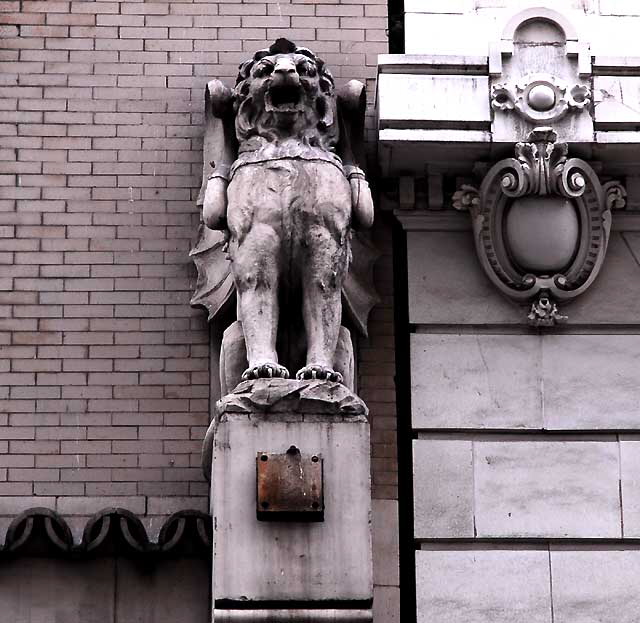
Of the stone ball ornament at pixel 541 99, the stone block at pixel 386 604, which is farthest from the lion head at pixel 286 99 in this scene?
the stone block at pixel 386 604

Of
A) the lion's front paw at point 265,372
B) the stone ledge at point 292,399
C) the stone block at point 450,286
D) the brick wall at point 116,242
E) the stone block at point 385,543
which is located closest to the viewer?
the stone ledge at point 292,399

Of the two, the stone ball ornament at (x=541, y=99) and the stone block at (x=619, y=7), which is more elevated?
the stone block at (x=619, y=7)

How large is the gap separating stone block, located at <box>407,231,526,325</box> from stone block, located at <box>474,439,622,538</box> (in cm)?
82

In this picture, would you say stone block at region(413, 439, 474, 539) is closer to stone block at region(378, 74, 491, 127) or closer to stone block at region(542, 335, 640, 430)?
stone block at region(542, 335, 640, 430)

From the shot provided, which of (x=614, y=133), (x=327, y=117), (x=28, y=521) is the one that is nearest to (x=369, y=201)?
(x=327, y=117)

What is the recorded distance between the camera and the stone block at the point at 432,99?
533 inches

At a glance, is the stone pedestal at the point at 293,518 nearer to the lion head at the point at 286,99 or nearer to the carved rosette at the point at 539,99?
the lion head at the point at 286,99

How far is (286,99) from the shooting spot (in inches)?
520

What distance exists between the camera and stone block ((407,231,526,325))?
13664 mm

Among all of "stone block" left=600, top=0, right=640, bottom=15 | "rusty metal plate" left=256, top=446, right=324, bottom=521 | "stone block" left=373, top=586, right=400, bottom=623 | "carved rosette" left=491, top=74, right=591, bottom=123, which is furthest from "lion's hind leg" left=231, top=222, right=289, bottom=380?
"stone block" left=600, top=0, right=640, bottom=15

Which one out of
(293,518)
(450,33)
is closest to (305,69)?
(450,33)

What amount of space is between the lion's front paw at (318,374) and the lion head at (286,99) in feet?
4.96

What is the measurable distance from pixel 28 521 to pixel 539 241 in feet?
11.3

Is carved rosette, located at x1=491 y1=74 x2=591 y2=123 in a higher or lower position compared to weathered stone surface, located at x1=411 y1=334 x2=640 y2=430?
higher
